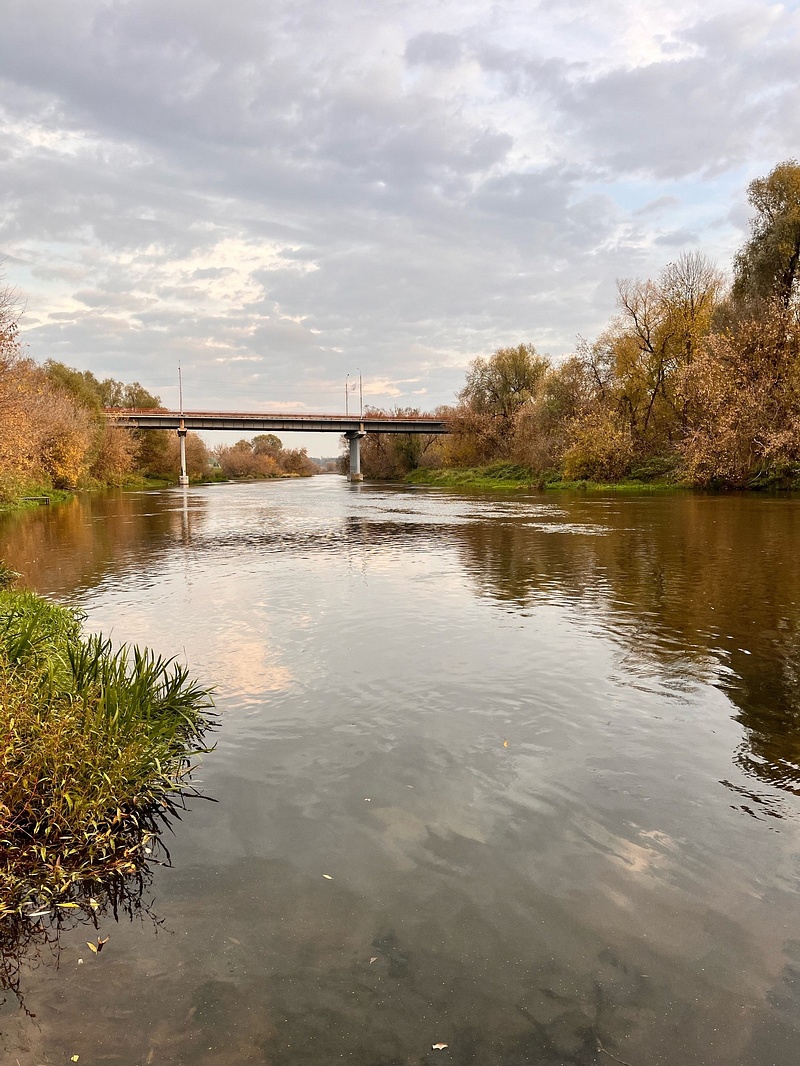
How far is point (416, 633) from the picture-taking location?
37.1 feet

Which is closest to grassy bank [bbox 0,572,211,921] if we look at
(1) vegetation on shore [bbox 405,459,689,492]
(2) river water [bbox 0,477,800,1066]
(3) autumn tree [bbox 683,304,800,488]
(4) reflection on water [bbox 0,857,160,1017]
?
(4) reflection on water [bbox 0,857,160,1017]

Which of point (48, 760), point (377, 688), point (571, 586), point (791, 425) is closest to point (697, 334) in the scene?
point (791, 425)

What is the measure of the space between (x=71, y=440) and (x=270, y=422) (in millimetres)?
45330

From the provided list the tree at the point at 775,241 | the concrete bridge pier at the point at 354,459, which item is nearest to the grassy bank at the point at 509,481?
the concrete bridge pier at the point at 354,459

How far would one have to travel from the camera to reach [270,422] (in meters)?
98.8

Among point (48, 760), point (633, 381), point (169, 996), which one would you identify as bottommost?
point (169, 996)

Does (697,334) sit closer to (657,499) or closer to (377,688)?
(657,499)

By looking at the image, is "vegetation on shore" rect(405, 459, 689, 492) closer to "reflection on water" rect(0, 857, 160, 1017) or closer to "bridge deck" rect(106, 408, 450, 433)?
"bridge deck" rect(106, 408, 450, 433)

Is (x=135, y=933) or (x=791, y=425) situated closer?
(x=135, y=933)

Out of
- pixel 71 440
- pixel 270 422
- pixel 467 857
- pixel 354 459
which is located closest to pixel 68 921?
pixel 467 857

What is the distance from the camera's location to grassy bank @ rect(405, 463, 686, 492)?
55156 mm

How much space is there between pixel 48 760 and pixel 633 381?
5979 cm

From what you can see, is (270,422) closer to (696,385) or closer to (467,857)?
(696,385)

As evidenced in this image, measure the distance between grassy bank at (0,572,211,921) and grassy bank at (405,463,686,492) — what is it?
5081 centimetres
